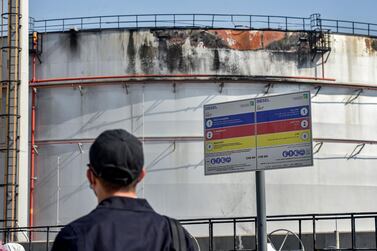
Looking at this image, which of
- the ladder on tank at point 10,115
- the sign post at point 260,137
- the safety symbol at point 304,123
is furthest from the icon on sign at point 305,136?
the ladder on tank at point 10,115

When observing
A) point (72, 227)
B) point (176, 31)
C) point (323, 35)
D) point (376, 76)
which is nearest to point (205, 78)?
point (176, 31)

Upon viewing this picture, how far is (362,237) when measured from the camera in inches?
867

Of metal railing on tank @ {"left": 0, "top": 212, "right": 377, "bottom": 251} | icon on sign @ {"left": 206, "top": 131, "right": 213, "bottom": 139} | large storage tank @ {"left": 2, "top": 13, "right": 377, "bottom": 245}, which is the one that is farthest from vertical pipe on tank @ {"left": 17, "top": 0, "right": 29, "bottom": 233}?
icon on sign @ {"left": 206, "top": 131, "right": 213, "bottom": 139}

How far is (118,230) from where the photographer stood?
9.82 ft

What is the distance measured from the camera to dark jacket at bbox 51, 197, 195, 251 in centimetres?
290

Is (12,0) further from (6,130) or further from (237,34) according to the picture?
(237,34)

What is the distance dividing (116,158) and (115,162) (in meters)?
0.02

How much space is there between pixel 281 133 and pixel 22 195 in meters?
13.2

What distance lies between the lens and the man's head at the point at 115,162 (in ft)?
9.94

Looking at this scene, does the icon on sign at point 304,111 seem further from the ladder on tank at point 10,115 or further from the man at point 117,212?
the ladder on tank at point 10,115

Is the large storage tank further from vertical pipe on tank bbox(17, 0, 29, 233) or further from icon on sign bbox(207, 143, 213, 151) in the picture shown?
icon on sign bbox(207, 143, 213, 151)

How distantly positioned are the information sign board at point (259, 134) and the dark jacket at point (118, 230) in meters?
8.50

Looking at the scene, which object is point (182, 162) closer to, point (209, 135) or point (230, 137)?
point (209, 135)

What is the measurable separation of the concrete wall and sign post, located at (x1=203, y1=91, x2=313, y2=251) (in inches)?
456
